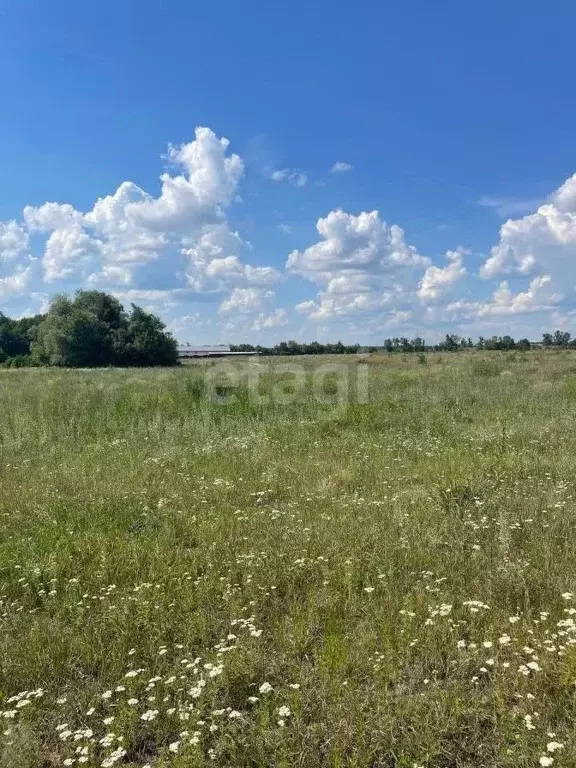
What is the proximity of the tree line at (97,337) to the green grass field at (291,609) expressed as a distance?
5381 centimetres

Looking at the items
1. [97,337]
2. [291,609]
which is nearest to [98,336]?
[97,337]

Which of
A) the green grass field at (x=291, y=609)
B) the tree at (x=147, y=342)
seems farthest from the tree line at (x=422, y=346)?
the green grass field at (x=291, y=609)

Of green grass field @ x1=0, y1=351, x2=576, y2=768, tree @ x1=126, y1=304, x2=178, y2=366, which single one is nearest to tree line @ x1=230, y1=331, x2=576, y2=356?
tree @ x1=126, y1=304, x2=178, y2=366

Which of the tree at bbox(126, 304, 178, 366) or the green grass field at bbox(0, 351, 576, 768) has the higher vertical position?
the tree at bbox(126, 304, 178, 366)

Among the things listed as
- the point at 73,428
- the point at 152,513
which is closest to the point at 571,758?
the point at 152,513

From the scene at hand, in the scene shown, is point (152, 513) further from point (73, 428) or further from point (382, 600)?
point (73, 428)

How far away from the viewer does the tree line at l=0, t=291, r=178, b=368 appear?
58656mm

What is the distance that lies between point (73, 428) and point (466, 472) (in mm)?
7643

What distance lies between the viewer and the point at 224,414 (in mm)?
12258

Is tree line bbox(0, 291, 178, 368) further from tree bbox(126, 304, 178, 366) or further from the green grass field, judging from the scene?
the green grass field

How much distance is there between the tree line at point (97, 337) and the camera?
58.7 m

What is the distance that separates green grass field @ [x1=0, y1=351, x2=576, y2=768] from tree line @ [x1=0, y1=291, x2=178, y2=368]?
177 ft

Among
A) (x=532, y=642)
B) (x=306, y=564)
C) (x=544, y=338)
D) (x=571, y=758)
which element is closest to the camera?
(x=571, y=758)

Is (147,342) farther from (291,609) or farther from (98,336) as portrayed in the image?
(291,609)
